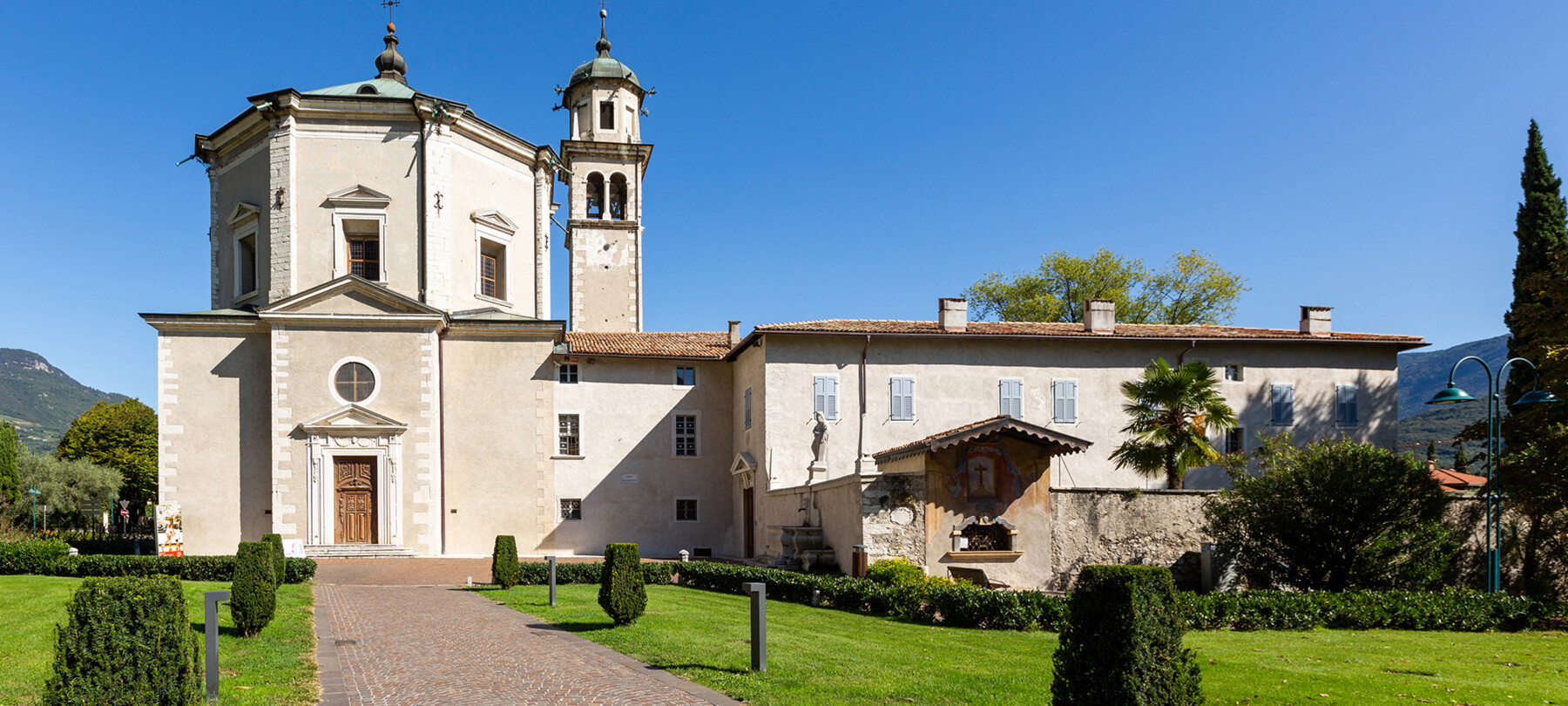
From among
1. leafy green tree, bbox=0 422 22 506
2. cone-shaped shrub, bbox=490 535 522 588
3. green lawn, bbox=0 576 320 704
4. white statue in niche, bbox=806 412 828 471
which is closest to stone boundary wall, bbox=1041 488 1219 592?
white statue in niche, bbox=806 412 828 471

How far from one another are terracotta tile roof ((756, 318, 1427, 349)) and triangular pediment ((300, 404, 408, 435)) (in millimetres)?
10993

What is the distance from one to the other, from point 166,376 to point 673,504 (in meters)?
15.3

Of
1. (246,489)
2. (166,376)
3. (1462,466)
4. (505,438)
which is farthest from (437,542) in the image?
(1462,466)

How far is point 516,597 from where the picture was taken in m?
19.3

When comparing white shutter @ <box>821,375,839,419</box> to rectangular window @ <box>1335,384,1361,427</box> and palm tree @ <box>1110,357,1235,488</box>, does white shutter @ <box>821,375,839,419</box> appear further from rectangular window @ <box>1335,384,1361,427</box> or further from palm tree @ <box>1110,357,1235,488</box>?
rectangular window @ <box>1335,384,1361,427</box>

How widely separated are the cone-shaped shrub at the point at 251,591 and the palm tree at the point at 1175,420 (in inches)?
731

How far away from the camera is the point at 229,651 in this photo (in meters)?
12.0

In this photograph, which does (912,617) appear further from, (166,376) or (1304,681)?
(166,376)

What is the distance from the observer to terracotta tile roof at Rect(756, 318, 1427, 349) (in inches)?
1154

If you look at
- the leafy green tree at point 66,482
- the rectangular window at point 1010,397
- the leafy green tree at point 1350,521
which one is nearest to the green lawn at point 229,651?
the leafy green tree at point 1350,521

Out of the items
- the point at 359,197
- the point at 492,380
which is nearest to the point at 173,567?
the point at 492,380

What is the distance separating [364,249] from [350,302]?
9.37 feet

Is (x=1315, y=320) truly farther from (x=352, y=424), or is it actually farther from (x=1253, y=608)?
(x=352, y=424)

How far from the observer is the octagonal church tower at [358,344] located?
95.1 ft
